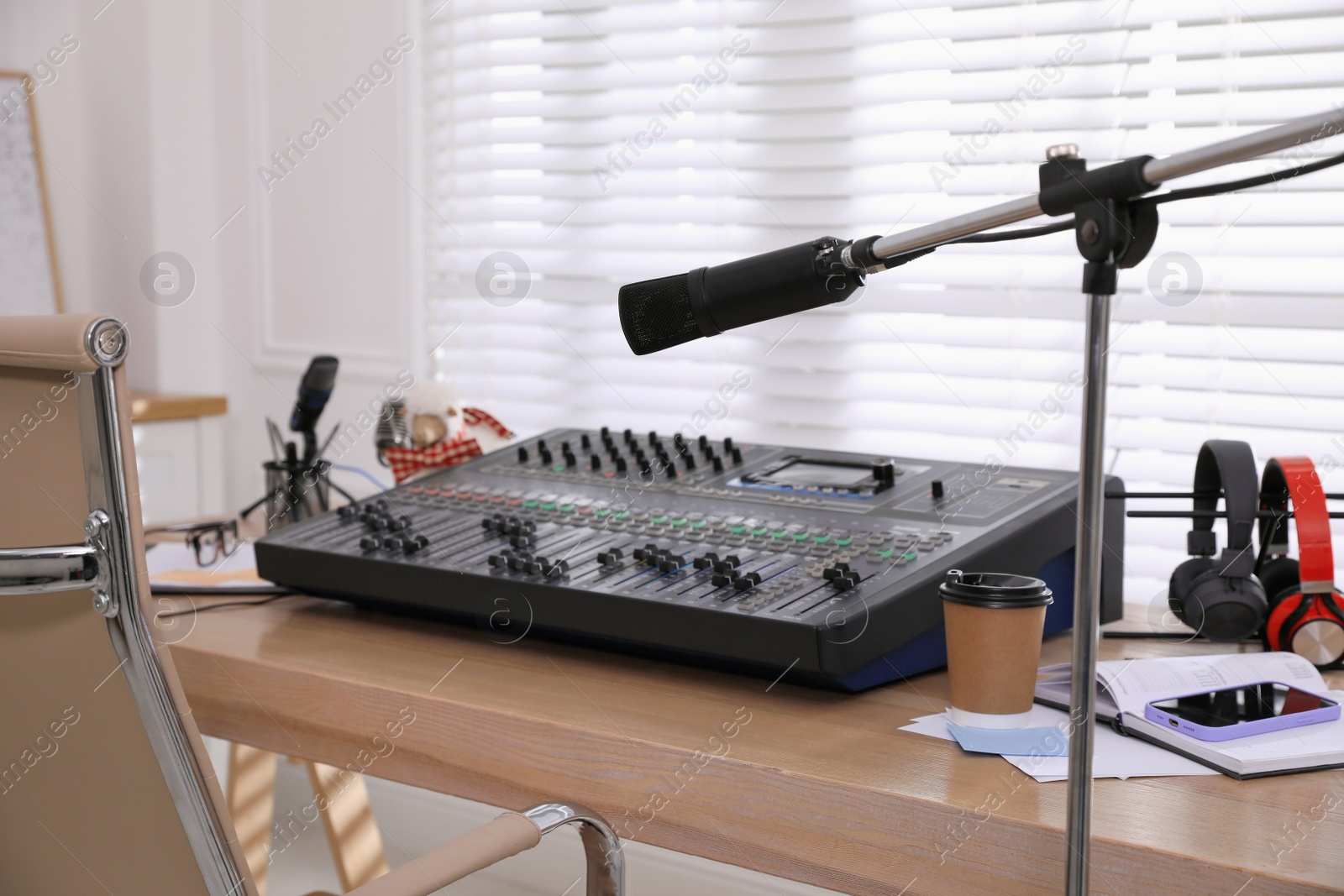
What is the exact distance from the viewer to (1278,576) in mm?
1117

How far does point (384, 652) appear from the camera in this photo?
1.09 m

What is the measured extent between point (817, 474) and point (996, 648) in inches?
18.2

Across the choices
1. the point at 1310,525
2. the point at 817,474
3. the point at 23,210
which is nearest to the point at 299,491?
the point at 817,474

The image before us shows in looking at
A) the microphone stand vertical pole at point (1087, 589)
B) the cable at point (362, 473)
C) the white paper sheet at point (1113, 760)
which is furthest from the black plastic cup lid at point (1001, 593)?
the cable at point (362, 473)

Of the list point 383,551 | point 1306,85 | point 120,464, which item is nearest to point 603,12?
point 1306,85

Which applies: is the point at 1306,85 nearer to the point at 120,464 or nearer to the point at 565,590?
the point at 565,590

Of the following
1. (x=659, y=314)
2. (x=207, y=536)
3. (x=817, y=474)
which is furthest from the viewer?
(x=207, y=536)

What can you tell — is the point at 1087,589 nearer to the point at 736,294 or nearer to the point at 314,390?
the point at 736,294

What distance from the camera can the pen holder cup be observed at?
5.25 ft

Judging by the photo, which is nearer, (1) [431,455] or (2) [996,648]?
(2) [996,648]

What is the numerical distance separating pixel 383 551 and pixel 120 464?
52cm

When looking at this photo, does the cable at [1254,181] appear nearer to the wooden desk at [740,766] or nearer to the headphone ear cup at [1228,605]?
the wooden desk at [740,766]

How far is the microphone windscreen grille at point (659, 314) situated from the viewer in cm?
73

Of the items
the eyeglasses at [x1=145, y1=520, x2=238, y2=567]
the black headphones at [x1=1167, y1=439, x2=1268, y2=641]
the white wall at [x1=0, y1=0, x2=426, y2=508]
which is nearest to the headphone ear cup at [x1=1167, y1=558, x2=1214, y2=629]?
the black headphones at [x1=1167, y1=439, x2=1268, y2=641]
